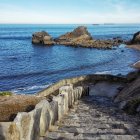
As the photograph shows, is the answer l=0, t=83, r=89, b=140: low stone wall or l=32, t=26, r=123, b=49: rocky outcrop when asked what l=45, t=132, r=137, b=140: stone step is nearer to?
l=0, t=83, r=89, b=140: low stone wall

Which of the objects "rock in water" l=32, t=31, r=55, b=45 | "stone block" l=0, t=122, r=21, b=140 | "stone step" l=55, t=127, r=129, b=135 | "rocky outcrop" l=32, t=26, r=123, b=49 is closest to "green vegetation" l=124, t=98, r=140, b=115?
"stone step" l=55, t=127, r=129, b=135

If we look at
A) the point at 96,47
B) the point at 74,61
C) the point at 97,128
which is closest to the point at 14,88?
the point at 74,61

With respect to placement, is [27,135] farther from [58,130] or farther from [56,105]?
[56,105]

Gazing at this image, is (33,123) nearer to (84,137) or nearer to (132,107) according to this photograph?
(84,137)

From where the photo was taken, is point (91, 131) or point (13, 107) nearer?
point (13, 107)

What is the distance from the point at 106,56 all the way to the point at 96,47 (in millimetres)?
25471

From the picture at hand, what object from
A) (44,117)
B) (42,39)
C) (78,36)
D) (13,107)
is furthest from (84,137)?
(78,36)

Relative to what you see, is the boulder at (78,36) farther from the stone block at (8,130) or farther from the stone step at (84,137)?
the stone block at (8,130)

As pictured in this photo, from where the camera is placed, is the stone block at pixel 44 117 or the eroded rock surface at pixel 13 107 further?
the stone block at pixel 44 117

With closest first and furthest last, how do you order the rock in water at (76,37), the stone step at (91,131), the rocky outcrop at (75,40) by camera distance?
the stone step at (91,131)
the rocky outcrop at (75,40)
the rock in water at (76,37)

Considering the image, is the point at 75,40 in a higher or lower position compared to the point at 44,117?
lower

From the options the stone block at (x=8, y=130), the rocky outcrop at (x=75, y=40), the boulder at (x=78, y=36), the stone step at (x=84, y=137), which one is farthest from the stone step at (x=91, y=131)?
the boulder at (x=78, y=36)

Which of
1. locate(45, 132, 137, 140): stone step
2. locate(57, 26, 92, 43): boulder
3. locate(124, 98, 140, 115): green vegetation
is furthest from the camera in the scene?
locate(57, 26, 92, 43): boulder

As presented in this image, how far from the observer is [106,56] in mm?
95812
